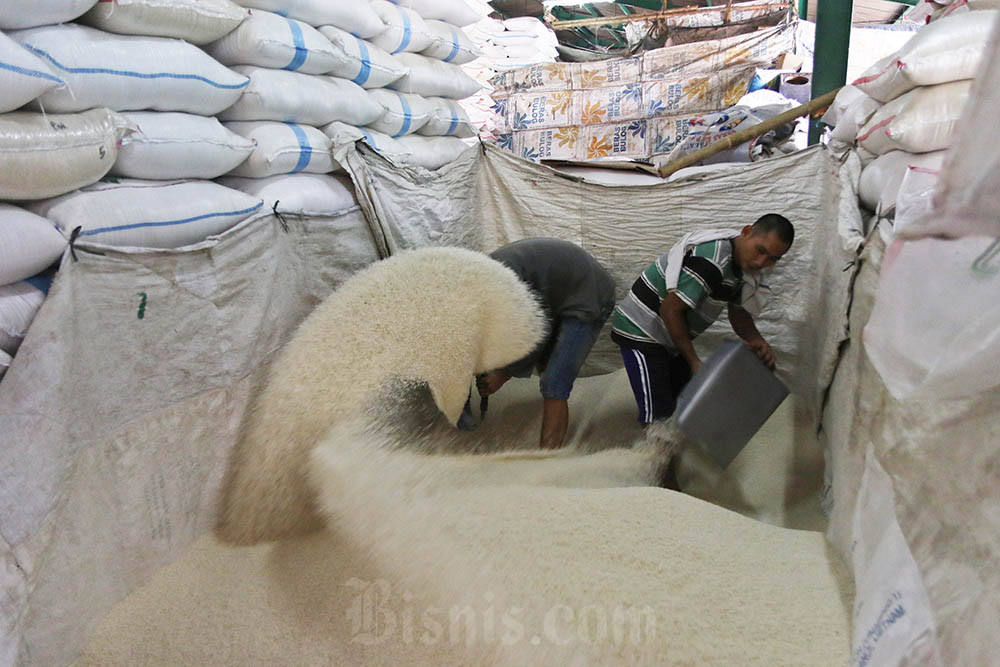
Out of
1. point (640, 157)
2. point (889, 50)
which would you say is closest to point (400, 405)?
point (640, 157)

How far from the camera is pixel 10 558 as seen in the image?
1091 millimetres

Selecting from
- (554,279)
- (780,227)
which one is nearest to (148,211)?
(554,279)

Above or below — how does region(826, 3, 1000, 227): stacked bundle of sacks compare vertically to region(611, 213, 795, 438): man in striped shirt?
above

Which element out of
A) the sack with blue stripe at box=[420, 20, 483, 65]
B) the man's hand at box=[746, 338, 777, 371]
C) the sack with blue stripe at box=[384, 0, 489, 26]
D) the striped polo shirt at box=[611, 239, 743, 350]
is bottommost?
the man's hand at box=[746, 338, 777, 371]

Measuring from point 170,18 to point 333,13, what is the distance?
78 cm

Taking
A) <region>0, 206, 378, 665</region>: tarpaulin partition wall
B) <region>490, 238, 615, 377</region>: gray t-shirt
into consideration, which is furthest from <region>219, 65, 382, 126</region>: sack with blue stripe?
<region>490, 238, 615, 377</region>: gray t-shirt

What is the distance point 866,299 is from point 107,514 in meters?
1.68

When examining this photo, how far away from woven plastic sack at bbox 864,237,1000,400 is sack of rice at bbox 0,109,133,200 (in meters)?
1.46

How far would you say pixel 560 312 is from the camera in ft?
7.64

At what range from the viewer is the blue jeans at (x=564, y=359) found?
7.59 ft

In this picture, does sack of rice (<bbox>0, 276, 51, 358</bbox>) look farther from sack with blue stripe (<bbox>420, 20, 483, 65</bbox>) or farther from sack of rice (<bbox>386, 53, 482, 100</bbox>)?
sack with blue stripe (<bbox>420, 20, 483, 65</bbox>)

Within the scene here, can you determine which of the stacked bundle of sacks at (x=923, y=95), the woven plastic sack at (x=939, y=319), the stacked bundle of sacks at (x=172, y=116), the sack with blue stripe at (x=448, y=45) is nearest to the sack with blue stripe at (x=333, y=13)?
the stacked bundle of sacks at (x=172, y=116)

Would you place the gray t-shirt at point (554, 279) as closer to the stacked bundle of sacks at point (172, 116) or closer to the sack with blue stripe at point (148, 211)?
the stacked bundle of sacks at point (172, 116)

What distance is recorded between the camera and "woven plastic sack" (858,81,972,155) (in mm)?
1401
